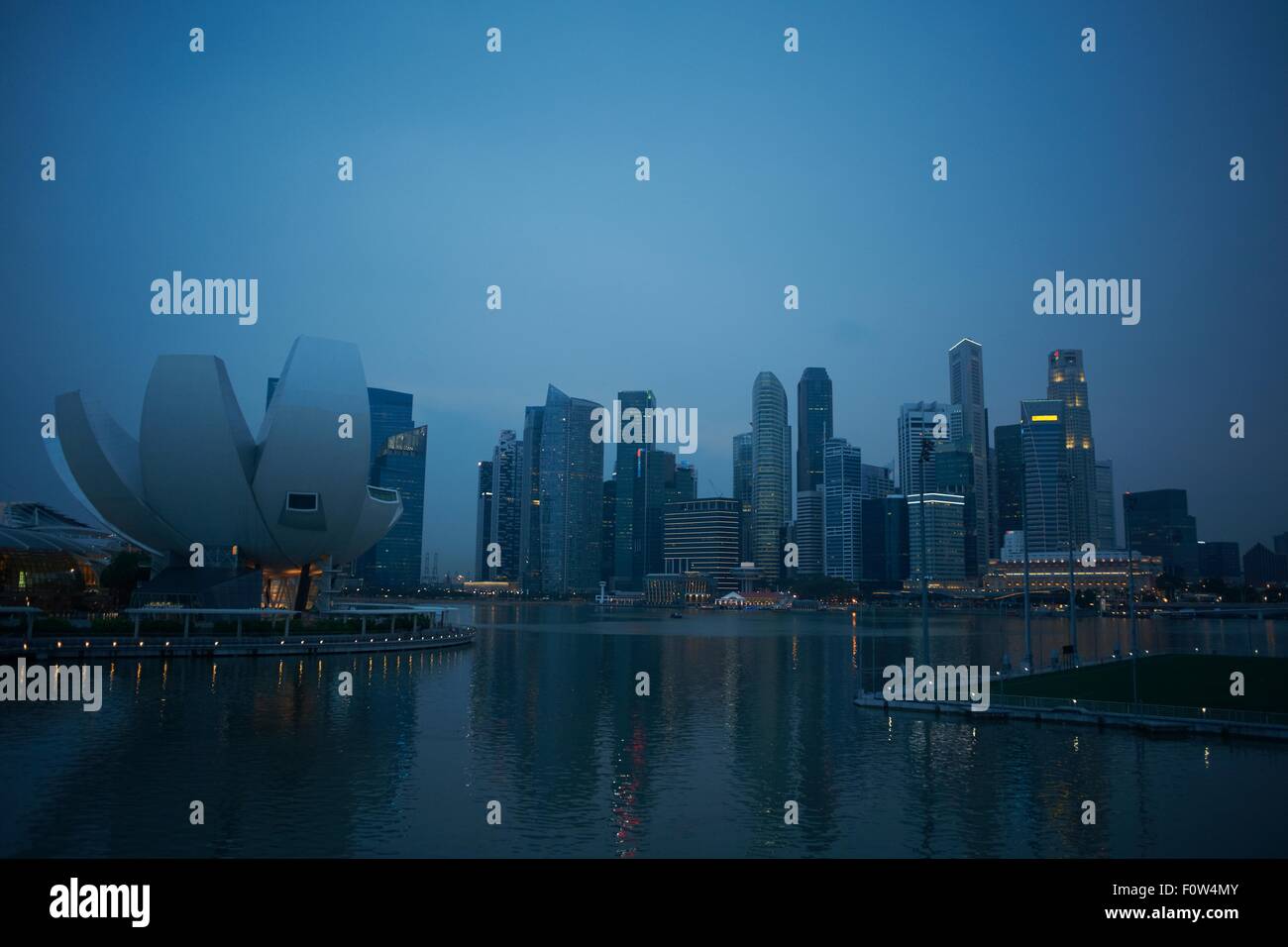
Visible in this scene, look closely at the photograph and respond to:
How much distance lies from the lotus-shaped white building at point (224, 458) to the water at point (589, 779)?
20.0 meters

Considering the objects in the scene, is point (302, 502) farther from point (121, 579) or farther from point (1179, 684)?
point (1179, 684)

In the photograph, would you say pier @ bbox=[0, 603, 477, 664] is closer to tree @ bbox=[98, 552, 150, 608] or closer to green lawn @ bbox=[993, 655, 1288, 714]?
tree @ bbox=[98, 552, 150, 608]

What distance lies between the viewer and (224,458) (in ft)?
178

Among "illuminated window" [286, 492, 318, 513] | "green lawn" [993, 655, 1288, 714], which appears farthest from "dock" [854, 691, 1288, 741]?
"illuminated window" [286, 492, 318, 513]

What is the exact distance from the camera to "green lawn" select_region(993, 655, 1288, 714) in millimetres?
29359

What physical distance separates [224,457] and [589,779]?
41.9 metres

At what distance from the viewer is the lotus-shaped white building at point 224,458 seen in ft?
175

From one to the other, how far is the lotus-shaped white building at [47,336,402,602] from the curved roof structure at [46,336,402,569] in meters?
0.06

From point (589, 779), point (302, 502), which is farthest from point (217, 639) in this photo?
point (589, 779)

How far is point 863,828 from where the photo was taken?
17484mm

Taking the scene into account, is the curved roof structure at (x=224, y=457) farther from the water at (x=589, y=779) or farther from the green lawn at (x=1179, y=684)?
the green lawn at (x=1179, y=684)

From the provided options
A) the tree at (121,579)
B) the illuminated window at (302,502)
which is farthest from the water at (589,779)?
the tree at (121,579)
